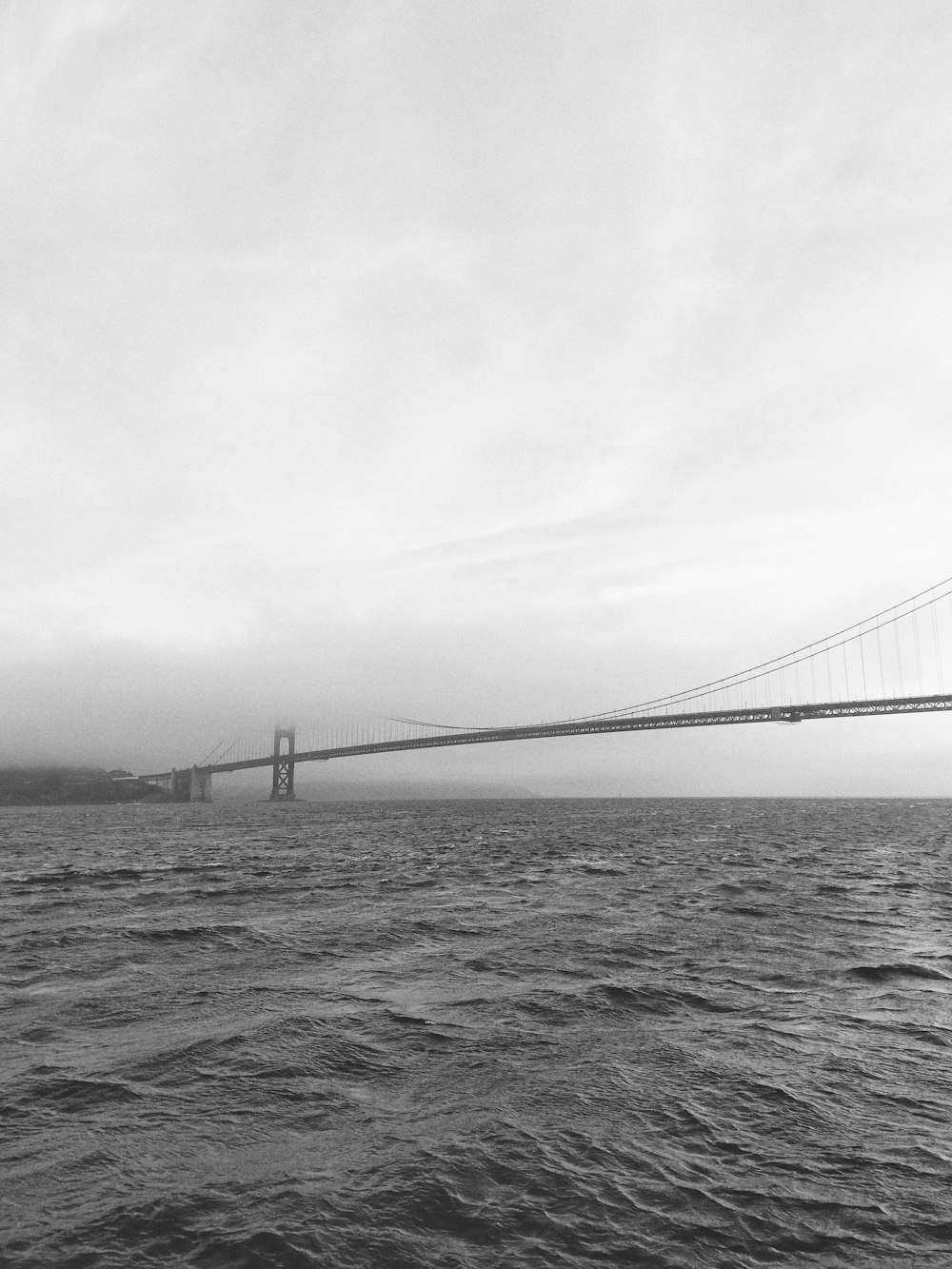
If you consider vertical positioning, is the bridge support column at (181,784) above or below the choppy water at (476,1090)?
below

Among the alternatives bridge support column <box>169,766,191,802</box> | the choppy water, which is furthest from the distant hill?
the choppy water

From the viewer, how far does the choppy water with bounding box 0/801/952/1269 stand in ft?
15.9

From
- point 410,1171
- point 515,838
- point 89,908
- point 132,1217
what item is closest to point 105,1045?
point 132,1217

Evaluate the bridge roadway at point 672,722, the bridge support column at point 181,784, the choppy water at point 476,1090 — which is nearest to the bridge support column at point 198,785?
the bridge support column at point 181,784

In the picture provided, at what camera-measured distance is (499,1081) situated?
24.2ft

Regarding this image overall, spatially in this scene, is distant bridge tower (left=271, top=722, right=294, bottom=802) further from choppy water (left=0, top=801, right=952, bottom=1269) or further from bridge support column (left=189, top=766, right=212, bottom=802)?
choppy water (left=0, top=801, right=952, bottom=1269)

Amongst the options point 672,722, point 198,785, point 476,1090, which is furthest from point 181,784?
point 476,1090

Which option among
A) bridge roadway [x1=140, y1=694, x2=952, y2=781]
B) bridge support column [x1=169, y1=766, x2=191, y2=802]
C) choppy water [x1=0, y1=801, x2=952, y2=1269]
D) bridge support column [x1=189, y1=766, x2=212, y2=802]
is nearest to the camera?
choppy water [x1=0, y1=801, x2=952, y2=1269]

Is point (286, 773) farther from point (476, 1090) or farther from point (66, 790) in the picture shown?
point (476, 1090)

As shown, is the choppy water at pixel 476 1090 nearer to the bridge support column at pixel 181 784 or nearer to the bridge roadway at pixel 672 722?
the bridge roadway at pixel 672 722

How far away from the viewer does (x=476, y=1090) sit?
716 cm

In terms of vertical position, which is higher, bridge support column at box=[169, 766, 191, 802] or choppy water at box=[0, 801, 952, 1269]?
choppy water at box=[0, 801, 952, 1269]

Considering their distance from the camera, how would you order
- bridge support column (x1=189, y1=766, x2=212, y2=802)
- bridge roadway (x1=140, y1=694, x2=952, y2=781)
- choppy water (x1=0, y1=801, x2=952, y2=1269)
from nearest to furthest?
choppy water (x1=0, y1=801, x2=952, y2=1269), bridge roadway (x1=140, y1=694, x2=952, y2=781), bridge support column (x1=189, y1=766, x2=212, y2=802)

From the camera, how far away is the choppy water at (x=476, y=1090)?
191 inches
